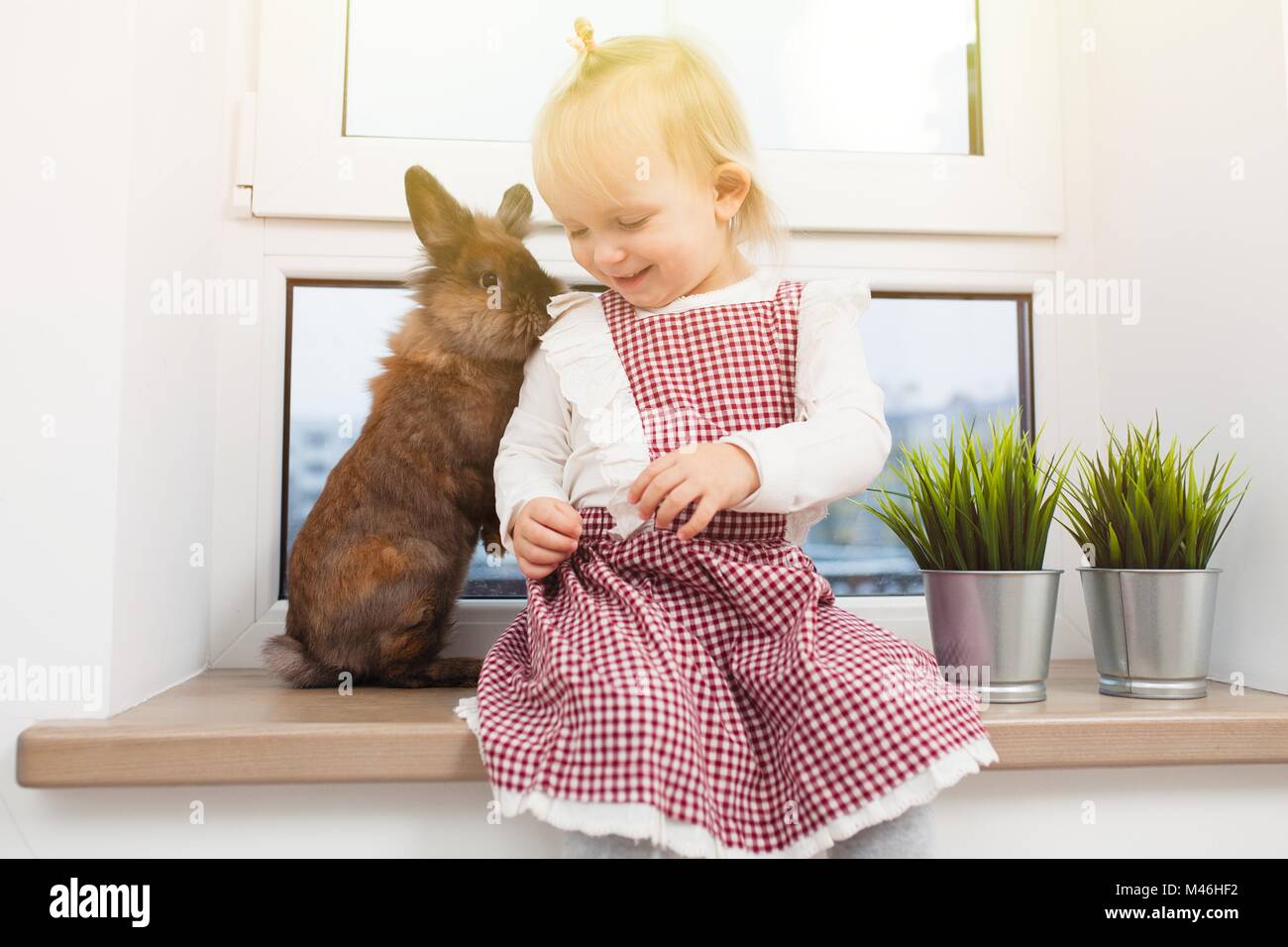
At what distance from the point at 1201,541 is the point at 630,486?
1.91 feet

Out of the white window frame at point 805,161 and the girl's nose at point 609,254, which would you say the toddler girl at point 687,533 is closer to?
the girl's nose at point 609,254

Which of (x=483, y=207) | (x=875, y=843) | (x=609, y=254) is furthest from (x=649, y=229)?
(x=875, y=843)

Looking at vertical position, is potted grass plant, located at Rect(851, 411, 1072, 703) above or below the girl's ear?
below

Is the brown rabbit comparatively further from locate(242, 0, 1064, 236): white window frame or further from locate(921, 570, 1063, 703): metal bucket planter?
locate(921, 570, 1063, 703): metal bucket planter

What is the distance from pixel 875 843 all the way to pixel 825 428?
35 cm

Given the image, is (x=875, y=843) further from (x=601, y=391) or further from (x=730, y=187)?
(x=730, y=187)

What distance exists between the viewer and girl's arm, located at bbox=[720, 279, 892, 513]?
0.83 metres

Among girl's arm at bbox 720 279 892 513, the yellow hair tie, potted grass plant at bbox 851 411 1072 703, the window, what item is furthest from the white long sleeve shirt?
the window

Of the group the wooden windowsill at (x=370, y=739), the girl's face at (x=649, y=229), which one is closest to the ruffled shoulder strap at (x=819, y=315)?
the girl's face at (x=649, y=229)

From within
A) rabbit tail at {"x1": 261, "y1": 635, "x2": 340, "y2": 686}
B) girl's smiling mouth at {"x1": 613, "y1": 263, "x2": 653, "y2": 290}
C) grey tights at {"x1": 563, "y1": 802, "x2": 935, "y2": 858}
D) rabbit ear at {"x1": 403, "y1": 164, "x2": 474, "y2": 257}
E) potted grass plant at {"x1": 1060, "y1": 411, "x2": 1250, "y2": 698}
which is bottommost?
grey tights at {"x1": 563, "y1": 802, "x2": 935, "y2": 858}

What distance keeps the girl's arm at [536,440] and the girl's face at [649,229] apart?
125 mm

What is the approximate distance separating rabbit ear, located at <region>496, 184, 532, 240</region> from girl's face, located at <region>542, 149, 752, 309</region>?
0.59ft

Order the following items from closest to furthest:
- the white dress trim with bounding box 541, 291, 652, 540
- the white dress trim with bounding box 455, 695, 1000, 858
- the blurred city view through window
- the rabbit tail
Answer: the white dress trim with bounding box 455, 695, 1000, 858 < the white dress trim with bounding box 541, 291, 652, 540 < the rabbit tail < the blurred city view through window

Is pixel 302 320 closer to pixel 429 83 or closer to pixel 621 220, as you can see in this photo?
pixel 429 83
